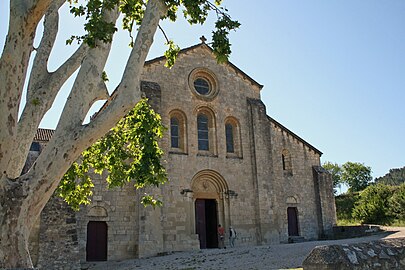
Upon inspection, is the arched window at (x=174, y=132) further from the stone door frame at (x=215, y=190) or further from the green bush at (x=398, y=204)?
the green bush at (x=398, y=204)

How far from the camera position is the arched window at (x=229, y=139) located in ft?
77.7

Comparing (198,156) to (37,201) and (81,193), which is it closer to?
(81,193)

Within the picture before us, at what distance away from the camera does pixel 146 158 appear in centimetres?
1073

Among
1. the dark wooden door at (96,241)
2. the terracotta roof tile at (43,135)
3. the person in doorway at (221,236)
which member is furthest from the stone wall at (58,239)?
the terracotta roof tile at (43,135)

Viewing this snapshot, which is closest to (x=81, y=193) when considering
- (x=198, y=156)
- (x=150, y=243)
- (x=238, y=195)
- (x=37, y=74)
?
(x=37, y=74)

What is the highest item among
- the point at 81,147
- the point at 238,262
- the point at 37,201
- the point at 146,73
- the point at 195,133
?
the point at 146,73

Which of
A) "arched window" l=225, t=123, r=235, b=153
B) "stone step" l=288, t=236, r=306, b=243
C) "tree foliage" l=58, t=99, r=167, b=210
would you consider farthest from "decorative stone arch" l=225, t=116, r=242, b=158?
"tree foliage" l=58, t=99, r=167, b=210

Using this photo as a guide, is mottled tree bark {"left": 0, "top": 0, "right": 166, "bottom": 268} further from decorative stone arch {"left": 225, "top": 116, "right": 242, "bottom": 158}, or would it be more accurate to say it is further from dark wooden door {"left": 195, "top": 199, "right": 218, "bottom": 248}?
decorative stone arch {"left": 225, "top": 116, "right": 242, "bottom": 158}

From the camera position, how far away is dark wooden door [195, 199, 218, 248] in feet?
71.9

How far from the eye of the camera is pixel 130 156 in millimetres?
12031

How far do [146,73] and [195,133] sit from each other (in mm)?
4007

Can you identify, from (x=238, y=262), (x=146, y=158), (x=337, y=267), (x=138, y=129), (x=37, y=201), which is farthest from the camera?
(x=238, y=262)

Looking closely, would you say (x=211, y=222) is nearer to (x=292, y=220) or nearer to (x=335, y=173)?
(x=292, y=220)

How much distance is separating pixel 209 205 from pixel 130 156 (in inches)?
450
